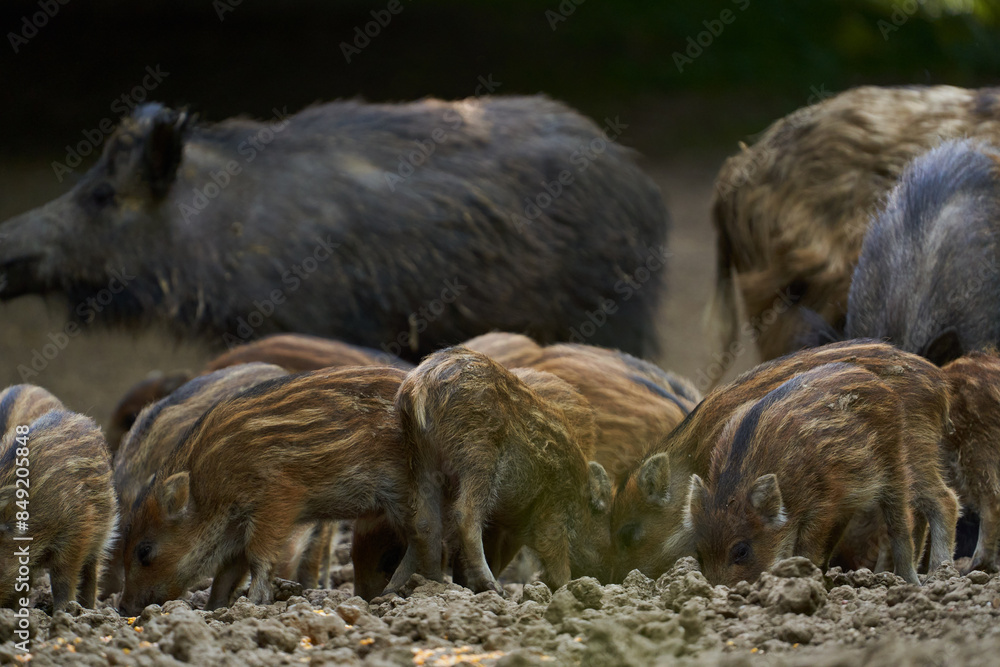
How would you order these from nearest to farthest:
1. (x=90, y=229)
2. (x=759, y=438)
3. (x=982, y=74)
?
(x=759, y=438) → (x=90, y=229) → (x=982, y=74)

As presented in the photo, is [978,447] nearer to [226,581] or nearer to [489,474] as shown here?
[489,474]

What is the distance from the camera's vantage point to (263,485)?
10.1 ft

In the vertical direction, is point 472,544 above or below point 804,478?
below

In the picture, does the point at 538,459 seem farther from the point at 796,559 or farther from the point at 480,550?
the point at 796,559

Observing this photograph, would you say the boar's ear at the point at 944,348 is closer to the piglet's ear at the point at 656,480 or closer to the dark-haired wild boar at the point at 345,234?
the piglet's ear at the point at 656,480

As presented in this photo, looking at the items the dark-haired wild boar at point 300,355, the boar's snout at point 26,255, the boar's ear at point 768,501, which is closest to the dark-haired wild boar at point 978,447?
the boar's ear at point 768,501

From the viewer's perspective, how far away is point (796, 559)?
2.70m

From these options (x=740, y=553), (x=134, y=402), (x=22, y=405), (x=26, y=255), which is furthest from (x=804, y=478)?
(x=26, y=255)

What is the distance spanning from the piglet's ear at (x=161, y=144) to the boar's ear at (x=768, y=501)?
4.15 meters

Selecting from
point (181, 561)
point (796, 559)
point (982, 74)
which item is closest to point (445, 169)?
point (181, 561)

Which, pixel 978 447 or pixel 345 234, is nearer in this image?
pixel 978 447

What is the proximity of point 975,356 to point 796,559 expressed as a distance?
1148 mm

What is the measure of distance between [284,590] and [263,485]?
0.33 m

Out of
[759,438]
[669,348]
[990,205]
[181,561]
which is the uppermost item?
[990,205]
